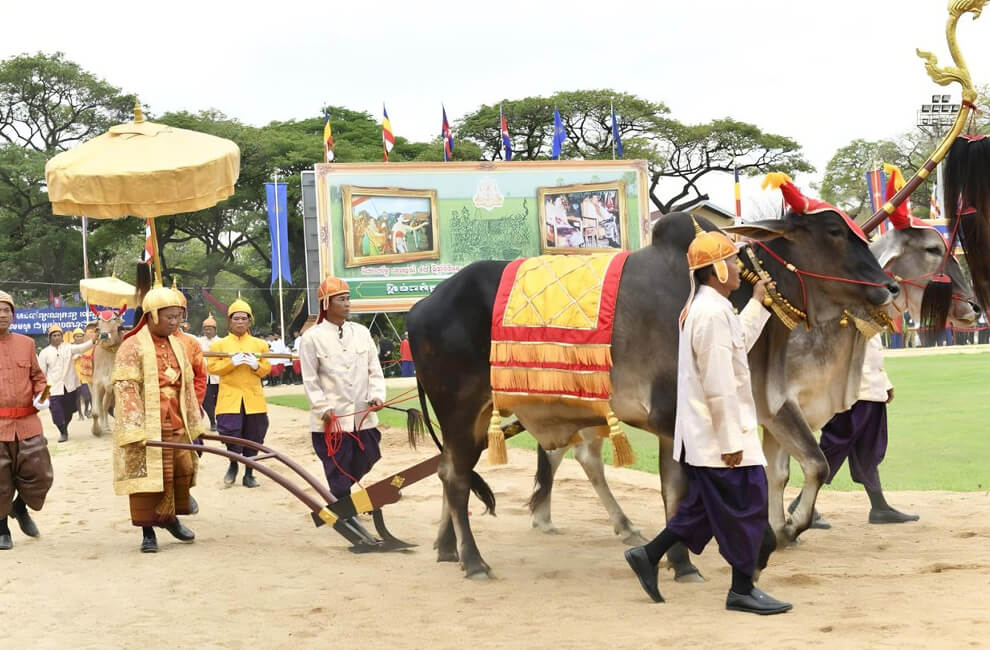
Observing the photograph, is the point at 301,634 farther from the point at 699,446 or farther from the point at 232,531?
the point at 232,531

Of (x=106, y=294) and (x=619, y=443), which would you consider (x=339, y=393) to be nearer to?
(x=619, y=443)

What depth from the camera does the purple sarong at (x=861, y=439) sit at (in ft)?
24.8

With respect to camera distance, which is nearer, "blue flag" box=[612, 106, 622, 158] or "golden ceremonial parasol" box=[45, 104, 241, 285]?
"golden ceremonial parasol" box=[45, 104, 241, 285]

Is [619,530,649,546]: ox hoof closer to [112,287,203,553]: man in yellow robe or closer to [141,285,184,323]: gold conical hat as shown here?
[112,287,203,553]: man in yellow robe

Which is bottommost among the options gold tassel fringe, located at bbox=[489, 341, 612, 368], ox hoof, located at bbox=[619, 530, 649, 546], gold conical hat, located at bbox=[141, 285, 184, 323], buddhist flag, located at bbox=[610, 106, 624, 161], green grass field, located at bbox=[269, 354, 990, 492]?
green grass field, located at bbox=[269, 354, 990, 492]

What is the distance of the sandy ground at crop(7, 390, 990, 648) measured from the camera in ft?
16.0

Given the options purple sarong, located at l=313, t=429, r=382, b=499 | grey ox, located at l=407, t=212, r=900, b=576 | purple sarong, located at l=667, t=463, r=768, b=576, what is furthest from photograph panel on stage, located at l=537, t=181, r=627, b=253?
purple sarong, located at l=667, t=463, r=768, b=576

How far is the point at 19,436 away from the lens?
827cm

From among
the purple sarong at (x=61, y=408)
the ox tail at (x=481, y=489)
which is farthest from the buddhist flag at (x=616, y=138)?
the ox tail at (x=481, y=489)

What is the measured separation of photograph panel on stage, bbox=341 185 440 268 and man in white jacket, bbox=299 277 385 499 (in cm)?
1885

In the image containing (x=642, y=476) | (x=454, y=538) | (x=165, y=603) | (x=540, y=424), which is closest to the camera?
(x=165, y=603)

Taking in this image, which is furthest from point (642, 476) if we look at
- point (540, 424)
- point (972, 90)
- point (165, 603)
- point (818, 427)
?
point (165, 603)

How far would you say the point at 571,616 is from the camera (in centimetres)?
531

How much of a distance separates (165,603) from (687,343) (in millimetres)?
3289
